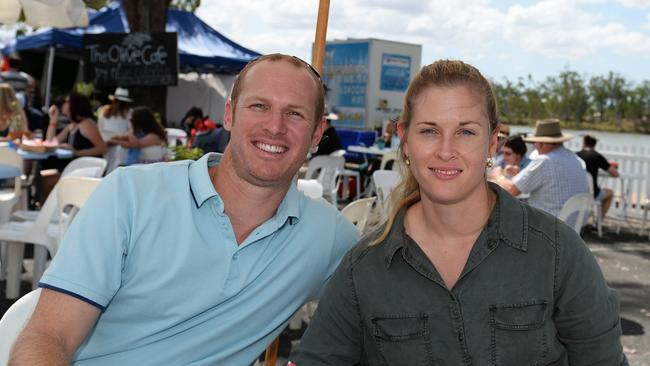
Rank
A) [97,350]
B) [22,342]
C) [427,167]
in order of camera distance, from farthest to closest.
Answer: [97,350] → [427,167] → [22,342]

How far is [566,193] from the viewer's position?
6.43 m

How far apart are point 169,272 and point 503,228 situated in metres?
0.92

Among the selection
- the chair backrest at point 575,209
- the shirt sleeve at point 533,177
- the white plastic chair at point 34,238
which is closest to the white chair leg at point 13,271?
the white plastic chair at point 34,238

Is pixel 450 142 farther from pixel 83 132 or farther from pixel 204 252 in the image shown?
pixel 83 132

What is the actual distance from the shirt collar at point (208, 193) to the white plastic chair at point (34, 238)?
3086mm

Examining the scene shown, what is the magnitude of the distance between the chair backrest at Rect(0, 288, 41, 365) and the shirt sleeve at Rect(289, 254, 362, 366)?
29.6 inches

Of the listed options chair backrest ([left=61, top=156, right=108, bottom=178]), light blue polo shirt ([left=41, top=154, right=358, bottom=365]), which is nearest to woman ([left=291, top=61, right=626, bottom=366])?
light blue polo shirt ([left=41, top=154, right=358, bottom=365])

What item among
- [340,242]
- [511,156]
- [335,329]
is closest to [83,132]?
[511,156]

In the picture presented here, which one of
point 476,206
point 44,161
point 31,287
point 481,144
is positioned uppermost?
point 481,144

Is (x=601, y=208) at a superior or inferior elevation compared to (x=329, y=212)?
inferior

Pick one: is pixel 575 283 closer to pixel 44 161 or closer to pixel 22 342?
pixel 22 342

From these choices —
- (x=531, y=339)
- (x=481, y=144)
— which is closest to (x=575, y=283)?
(x=531, y=339)

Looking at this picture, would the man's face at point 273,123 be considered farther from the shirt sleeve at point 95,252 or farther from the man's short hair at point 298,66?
the shirt sleeve at point 95,252

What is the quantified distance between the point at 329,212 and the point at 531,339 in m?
0.75
